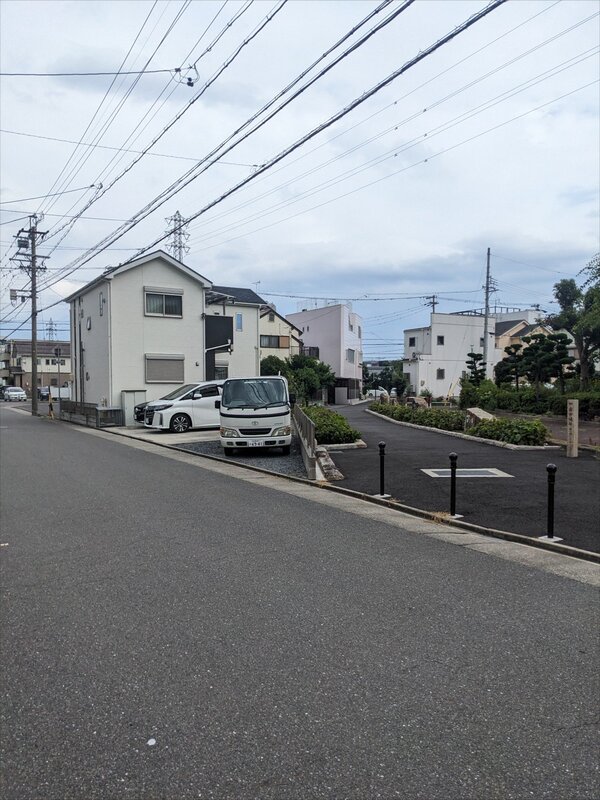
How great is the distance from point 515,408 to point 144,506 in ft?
76.8

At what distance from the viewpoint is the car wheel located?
22.2 m

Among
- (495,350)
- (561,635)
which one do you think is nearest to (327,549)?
(561,635)

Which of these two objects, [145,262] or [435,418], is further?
[145,262]

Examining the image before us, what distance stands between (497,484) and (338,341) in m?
49.4

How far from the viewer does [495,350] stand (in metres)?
63.6

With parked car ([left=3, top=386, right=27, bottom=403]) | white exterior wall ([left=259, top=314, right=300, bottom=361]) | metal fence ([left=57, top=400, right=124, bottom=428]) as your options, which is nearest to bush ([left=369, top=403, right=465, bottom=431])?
metal fence ([left=57, top=400, right=124, bottom=428])

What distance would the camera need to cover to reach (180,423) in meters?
22.3

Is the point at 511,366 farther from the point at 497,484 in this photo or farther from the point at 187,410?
the point at 497,484

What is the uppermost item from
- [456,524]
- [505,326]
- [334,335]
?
[505,326]

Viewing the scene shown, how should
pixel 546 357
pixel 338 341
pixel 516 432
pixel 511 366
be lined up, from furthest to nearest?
pixel 338 341, pixel 511 366, pixel 546 357, pixel 516 432

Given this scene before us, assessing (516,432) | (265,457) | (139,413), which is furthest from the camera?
(139,413)

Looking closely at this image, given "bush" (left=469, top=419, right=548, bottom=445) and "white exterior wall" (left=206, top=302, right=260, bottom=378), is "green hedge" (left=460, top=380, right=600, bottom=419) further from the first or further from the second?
"white exterior wall" (left=206, top=302, right=260, bottom=378)

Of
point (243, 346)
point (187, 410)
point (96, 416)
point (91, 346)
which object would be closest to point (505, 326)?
point (243, 346)

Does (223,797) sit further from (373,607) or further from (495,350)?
(495,350)
